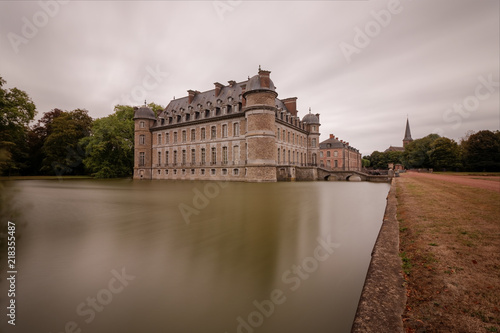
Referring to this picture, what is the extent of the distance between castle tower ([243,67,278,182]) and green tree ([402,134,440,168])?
154 ft

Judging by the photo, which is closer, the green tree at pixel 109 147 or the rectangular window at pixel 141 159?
the green tree at pixel 109 147

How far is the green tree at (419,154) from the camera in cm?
5909

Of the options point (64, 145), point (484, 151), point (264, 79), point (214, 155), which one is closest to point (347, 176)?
point (264, 79)

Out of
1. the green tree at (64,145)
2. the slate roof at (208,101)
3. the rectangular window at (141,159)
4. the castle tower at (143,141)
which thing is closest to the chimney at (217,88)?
the slate roof at (208,101)

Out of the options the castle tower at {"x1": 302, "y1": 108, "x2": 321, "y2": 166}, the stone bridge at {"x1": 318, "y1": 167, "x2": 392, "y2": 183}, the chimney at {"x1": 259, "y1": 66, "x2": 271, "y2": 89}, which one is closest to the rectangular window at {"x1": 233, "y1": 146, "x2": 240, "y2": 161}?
the chimney at {"x1": 259, "y1": 66, "x2": 271, "y2": 89}

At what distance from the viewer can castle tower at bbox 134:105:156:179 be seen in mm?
40375

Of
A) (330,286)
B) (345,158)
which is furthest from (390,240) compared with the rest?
(345,158)

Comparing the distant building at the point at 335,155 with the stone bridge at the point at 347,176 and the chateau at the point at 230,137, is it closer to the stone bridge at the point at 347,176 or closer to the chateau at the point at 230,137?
the chateau at the point at 230,137

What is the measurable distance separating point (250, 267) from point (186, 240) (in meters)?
1.93

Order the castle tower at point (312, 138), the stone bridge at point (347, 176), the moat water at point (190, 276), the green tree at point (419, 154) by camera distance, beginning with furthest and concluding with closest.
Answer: the green tree at point (419, 154) → the castle tower at point (312, 138) → the stone bridge at point (347, 176) → the moat water at point (190, 276)

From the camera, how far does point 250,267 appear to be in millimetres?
3582

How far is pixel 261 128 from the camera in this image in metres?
28.2

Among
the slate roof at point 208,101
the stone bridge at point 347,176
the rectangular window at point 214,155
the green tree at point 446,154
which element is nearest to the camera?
the stone bridge at point 347,176

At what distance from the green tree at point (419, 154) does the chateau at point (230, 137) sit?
34.5 meters
